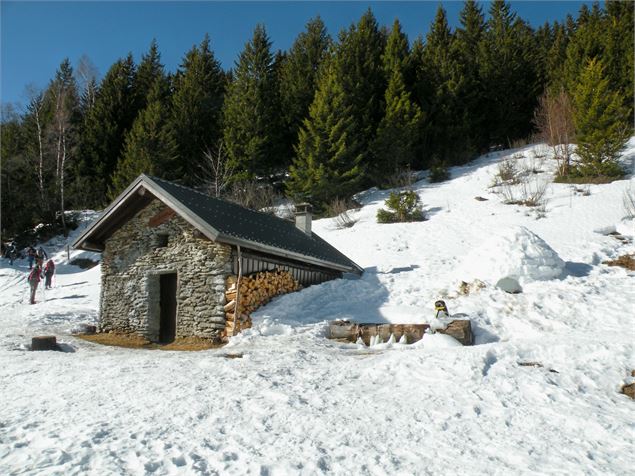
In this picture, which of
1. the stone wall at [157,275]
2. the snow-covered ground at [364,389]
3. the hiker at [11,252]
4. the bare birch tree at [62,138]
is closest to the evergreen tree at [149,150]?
the bare birch tree at [62,138]

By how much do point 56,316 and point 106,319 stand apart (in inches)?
87.6

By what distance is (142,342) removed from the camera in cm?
1075

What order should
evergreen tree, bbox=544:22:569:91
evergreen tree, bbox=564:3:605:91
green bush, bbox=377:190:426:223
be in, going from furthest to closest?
evergreen tree, bbox=544:22:569:91
evergreen tree, bbox=564:3:605:91
green bush, bbox=377:190:426:223

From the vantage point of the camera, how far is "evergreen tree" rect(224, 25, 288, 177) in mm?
29391

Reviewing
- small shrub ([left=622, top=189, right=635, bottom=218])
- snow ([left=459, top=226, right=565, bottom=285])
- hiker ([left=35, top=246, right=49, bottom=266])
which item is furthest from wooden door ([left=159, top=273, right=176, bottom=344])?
small shrub ([left=622, top=189, right=635, bottom=218])

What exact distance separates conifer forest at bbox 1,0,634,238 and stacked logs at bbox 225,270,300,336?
14836 millimetres

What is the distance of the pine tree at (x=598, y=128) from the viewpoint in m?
22.7

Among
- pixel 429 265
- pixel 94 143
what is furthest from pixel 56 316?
pixel 94 143

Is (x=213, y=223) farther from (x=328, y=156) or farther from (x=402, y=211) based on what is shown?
(x=328, y=156)

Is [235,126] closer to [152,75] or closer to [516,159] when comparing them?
[152,75]

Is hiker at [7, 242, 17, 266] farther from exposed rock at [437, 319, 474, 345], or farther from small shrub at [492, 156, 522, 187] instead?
small shrub at [492, 156, 522, 187]

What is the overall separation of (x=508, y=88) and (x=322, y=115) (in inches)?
716

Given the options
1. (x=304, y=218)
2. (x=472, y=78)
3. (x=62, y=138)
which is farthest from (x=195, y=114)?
(x=472, y=78)

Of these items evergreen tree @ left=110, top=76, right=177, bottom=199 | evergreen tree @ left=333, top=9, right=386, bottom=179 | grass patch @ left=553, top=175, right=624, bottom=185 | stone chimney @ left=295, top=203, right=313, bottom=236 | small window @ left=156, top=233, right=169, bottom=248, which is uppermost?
evergreen tree @ left=333, top=9, right=386, bottom=179
